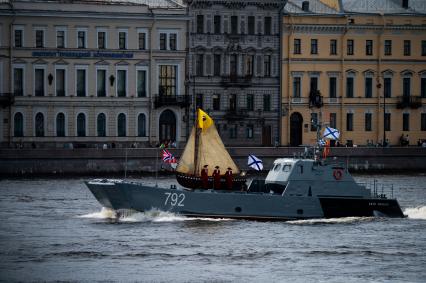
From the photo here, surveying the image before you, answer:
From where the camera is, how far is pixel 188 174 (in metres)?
67.4

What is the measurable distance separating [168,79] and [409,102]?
1829 cm

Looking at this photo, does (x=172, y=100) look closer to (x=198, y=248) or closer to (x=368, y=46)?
(x=368, y=46)

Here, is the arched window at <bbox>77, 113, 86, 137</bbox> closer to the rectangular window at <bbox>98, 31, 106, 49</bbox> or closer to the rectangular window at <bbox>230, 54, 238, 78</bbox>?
the rectangular window at <bbox>98, 31, 106, 49</bbox>

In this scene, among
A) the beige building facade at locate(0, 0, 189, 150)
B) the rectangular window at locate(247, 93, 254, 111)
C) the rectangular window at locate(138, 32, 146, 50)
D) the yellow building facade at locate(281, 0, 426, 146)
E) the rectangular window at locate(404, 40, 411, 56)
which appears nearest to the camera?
the beige building facade at locate(0, 0, 189, 150)

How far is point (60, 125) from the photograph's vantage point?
10294 cm

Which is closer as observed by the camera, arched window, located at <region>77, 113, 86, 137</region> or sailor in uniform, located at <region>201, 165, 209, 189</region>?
sailor in uniform, located at <region>201, 165, 209, 189</region>

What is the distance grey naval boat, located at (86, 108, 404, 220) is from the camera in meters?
63.5

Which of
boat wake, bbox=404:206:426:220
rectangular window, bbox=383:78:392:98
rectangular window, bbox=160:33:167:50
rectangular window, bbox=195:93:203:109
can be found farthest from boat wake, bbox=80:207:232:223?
rectangular window, bbox=383:78:392:98

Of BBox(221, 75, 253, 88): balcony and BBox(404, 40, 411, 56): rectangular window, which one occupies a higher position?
BBox(404, 40, 411, 56): rectangular window

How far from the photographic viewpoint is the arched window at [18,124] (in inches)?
4006

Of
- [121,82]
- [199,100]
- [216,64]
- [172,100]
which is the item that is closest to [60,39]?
[121,82]

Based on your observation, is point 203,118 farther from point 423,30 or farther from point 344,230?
point 423,30

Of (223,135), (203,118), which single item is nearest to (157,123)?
(223,135)

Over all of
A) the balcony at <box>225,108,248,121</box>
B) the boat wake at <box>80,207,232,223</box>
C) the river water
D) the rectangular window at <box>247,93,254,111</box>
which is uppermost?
the rectangular window at <box>247,93,254,111</box>
